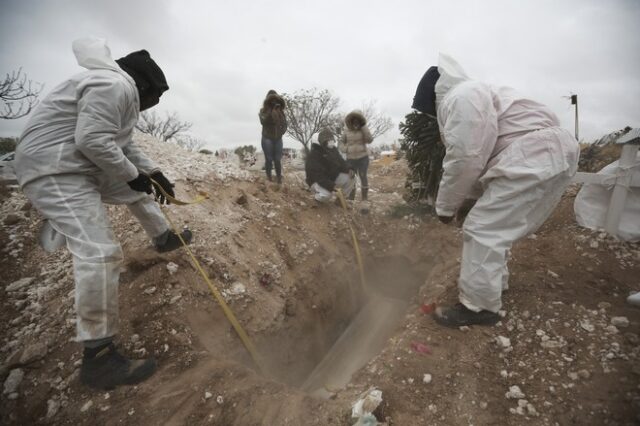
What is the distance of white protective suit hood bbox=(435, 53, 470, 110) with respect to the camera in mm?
2242

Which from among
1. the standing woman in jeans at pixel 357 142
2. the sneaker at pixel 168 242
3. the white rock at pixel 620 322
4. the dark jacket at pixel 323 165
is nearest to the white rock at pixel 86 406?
the sneaker at pixel 168 242

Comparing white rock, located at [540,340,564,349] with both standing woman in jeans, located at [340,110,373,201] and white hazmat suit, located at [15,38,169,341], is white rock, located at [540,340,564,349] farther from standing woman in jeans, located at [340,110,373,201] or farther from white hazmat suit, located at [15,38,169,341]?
standing woman in jeans, located at [340,110,373,201]

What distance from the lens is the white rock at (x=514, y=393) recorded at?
178 cm

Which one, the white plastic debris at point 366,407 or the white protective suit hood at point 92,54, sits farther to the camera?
the white protective suit hood at point 92,54

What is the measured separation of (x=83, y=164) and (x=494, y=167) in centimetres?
266

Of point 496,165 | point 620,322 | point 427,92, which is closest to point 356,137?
point 427,92

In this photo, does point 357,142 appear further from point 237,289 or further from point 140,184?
point 140,184

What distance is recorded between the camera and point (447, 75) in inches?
88.8

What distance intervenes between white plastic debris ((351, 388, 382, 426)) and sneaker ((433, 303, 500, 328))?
82cm

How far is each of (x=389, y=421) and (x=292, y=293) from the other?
198 cm

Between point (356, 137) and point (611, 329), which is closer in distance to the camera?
point (611, 329)

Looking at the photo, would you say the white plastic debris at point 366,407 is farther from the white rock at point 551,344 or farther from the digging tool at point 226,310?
the digging tool at point 226,310

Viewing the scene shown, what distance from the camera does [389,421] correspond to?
175 centimetres

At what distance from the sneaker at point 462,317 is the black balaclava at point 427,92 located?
156cm
